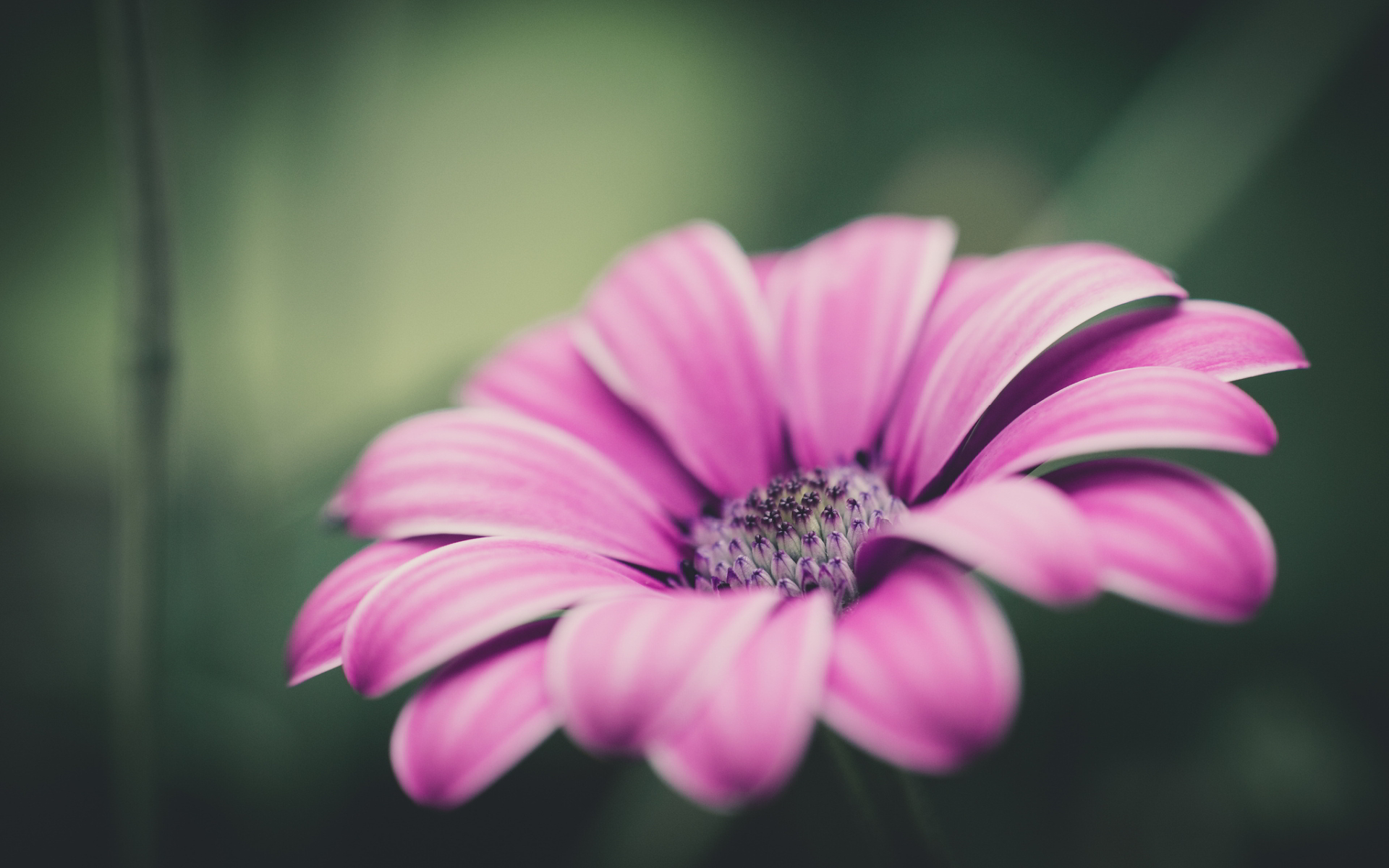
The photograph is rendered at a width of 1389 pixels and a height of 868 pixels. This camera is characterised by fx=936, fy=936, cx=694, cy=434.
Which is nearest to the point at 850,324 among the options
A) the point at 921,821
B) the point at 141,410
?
→ the point at 921,821

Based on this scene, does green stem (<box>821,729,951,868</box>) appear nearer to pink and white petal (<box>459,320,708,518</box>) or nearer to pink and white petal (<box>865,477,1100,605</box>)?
pink and white petal (<box>865,477,1100,605</box>)

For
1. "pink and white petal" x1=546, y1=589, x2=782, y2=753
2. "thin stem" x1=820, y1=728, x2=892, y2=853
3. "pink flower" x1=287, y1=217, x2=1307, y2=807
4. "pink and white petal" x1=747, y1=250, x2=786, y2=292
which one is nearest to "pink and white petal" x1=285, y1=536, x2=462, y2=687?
"pink flower" x1=287, y1=217, x2=1307, y2=807

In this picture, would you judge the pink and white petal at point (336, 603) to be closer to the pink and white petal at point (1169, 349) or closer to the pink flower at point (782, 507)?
the pink flower at point (782, 507)

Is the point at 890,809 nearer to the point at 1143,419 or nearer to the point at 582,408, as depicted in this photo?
the point at 1143,419

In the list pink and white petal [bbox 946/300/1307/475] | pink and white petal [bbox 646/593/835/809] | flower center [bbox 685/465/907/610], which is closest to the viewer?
pink and white petal [bbox 646/593/835/809]

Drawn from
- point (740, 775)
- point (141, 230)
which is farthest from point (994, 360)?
point (141, 230)

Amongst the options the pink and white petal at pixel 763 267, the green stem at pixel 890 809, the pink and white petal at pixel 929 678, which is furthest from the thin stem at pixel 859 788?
the pink and white petal at pixel 763 267
